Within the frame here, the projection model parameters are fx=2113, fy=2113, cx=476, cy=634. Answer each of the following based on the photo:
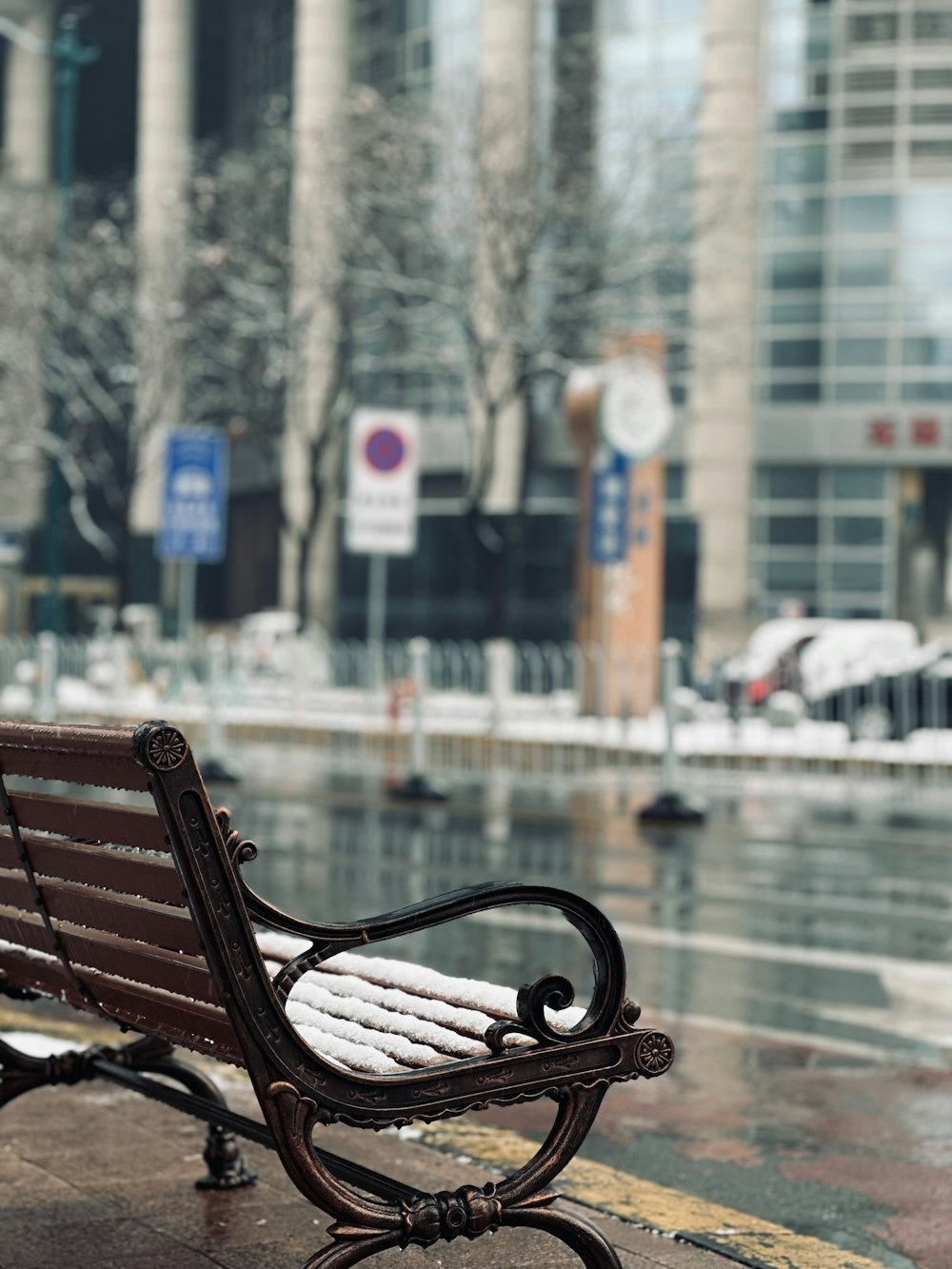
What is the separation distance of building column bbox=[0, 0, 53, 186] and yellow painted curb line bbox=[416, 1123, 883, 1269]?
58.8 metres

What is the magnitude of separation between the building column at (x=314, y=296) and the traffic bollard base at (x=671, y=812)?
21.7 m

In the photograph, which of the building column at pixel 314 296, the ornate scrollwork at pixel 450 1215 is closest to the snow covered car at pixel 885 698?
the building column at pixel 314 296

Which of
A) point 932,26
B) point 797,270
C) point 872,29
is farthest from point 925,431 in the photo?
point 872,29

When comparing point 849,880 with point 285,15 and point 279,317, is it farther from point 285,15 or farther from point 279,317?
point 285,15

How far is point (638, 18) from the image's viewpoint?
151 ft

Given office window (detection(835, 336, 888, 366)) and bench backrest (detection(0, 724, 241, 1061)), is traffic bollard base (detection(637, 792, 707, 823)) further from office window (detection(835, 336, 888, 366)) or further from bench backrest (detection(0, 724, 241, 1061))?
office window (detection(835, 336, 888, 366))

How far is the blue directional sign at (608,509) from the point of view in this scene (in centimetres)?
2862

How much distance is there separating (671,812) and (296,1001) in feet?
39.9

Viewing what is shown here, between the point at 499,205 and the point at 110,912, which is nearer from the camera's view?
the point at 110,912

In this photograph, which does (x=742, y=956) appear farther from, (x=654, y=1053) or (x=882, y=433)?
(x=882, y=433)

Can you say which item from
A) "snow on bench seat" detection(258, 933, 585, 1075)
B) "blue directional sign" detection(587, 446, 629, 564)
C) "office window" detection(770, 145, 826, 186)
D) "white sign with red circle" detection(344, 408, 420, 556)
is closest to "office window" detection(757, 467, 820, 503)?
"office window" detection(770, 145, 826, 186)

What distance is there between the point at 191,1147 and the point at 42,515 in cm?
5840

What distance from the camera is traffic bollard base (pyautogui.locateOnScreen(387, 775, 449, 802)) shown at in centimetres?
1834

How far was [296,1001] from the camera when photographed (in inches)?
169
